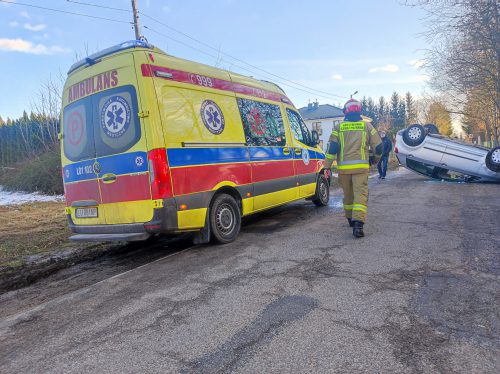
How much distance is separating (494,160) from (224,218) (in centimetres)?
1002

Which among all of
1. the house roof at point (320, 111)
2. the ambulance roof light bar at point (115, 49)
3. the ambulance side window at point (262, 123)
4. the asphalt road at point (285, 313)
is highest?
the house roof at point (320, 111)

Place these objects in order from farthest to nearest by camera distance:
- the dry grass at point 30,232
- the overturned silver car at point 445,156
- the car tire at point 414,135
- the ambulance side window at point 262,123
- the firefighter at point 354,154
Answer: the car tire at point 414,135 < the overturned silver car at point 445,156 < the ambulance side window at point 262,123 < the dry grass at point 30,232 < the firefighter at point 354,154

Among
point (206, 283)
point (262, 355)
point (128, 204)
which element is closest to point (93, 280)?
point (128, 204)

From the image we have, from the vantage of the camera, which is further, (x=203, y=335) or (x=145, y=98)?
(x=145, y=98)

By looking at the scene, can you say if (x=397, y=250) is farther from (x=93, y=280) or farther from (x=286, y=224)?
(x=93, y=280)

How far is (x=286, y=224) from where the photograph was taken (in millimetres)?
6941

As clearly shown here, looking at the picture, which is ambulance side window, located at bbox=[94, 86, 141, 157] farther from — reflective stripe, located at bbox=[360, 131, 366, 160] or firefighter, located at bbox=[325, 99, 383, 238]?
reflective stripe, located at bbox=[360, 131, 366, 160]

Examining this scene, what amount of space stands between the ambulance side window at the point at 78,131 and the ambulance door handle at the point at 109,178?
366 millimetres

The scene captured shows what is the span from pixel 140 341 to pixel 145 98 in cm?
287

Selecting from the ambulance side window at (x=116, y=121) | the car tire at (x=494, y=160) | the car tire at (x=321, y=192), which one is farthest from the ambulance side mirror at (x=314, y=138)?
the car tire at (x=494, y=160)

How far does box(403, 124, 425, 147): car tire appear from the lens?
12680 mm

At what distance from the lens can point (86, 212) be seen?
17.2ft

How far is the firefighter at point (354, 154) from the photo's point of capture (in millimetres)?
5586

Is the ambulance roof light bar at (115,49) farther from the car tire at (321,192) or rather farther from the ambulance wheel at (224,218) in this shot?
the car tire at (321,192)
